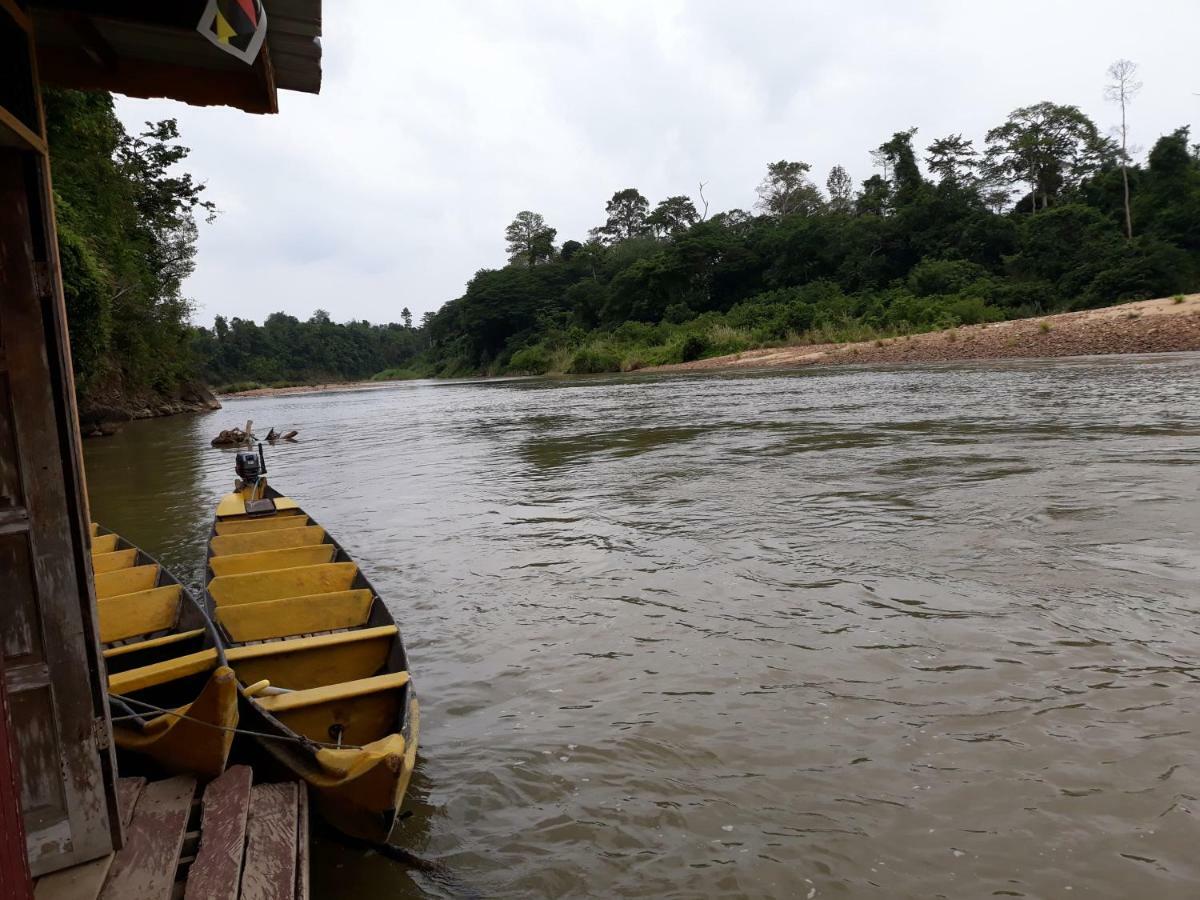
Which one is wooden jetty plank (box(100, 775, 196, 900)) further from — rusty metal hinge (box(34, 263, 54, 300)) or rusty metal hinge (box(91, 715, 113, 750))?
rusty metal hinge (box(34, 263, 54, 300))

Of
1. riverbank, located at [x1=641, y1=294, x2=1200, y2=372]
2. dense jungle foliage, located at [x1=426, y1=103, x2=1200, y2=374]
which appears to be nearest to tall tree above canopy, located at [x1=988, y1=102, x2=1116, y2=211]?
dense jungle foliage, located at [x1=426, y1=103, x2=1200, y2=374]

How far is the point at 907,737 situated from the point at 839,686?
23.9 inches

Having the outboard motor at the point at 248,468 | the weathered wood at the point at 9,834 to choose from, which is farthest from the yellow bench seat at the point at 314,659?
the outboard motor at the point at 248,468

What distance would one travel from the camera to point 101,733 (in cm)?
276

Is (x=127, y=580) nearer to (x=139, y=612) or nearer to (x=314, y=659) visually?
(x=139, y=612)

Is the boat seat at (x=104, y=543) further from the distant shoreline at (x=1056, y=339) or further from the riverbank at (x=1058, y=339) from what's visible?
the riverbank at (x=1058, y=339)

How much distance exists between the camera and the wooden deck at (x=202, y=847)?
8.29 feet

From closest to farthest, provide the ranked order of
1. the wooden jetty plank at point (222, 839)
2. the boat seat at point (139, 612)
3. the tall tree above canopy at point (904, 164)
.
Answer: the wooden jetty plank at point (222, 839)
the boat seat at point (139, 612)
the tall tree above canopy at point (904, 164)

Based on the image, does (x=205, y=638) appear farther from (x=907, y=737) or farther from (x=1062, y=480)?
(x=1062, y=480)

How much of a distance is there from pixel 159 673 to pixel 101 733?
3.08ft

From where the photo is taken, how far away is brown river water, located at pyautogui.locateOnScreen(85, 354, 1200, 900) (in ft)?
9.96

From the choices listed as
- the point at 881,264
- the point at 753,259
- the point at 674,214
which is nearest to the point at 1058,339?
the point at 881,264

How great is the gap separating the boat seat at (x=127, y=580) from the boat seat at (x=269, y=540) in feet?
3.18

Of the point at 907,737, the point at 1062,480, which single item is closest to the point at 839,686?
the point at 907,737
